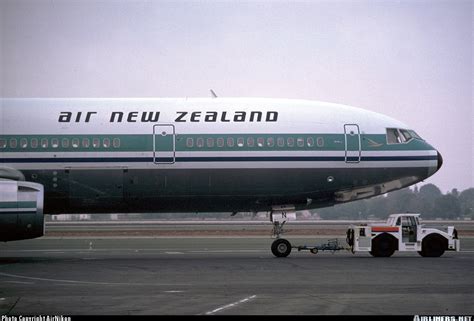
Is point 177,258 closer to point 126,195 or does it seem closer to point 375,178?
point 126,195

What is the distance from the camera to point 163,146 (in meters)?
27.2

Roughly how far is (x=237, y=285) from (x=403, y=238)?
1170 cm

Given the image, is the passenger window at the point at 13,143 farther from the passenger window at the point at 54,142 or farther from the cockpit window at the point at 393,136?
the cockpit window at the point at 393,136

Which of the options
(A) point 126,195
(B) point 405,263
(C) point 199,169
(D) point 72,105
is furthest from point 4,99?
(B) point 405,263

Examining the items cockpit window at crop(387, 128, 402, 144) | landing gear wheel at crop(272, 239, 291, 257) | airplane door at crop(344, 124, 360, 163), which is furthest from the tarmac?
cockpit window at crop(387, 128, 402, 144)

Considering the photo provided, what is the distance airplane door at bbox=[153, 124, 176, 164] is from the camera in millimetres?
27188

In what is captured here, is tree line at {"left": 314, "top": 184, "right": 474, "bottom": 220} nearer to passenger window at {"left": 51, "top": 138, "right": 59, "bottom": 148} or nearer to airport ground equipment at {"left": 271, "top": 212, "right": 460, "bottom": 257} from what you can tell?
airport ground equipment at {"left": 271, "top": 212, "right": 460, "bottom": 257}

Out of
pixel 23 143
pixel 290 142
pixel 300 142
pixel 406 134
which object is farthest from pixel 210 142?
pixel 406 134

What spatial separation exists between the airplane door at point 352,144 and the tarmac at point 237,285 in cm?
384

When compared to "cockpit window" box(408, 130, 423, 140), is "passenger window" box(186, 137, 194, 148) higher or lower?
lower

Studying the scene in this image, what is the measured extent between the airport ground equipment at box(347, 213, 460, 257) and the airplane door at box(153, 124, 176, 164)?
7720 millimetres

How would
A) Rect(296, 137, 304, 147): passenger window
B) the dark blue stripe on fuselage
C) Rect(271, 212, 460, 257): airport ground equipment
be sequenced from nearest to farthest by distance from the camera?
1. the dark blue stripe on fuselage
2. Rect(296, 137, 304, 147): passenger window
3. Rect(271, 212, 460, 257): airport ground equipment

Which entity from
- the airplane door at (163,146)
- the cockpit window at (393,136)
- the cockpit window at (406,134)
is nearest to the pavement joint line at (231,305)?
the airplane door at (163,146)

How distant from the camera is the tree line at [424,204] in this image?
8535 cm
